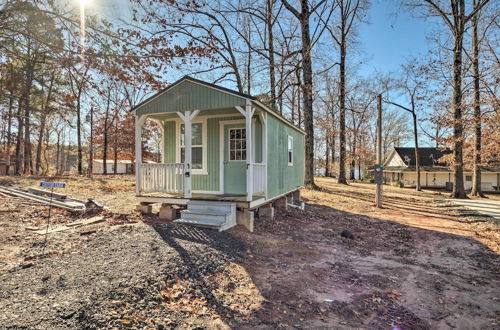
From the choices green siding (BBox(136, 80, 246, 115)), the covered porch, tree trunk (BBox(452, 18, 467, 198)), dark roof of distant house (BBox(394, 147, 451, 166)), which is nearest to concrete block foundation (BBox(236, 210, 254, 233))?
the covered porch

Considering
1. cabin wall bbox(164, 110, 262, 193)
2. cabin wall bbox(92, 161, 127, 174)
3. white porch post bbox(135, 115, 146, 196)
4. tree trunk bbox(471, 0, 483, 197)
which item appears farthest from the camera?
cabin wall bbox(92, 161, 127, 174)

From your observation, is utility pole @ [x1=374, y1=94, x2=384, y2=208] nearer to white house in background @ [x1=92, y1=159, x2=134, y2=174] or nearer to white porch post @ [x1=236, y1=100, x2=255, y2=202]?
white porch post @ [x1=236, y1=100, x2=255, y2=202]

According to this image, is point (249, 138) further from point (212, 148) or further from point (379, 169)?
point (379, 169)

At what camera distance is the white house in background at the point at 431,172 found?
3000 centimetres

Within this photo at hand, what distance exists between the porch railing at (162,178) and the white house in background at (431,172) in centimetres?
3109

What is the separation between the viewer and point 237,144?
7.88 meters

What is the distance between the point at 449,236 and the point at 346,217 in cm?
287

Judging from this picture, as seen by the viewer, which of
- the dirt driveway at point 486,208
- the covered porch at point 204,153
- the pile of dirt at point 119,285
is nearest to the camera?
the pile of dirt at point 119,285

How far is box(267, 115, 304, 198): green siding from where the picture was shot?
7855 mm

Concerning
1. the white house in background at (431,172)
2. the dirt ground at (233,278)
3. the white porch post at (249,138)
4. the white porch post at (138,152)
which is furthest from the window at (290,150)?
the white house in background at (431,172)

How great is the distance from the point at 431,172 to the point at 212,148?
31.7m

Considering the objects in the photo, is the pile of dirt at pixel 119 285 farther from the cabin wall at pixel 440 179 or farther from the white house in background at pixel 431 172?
the cabin wall at pixel 440 179

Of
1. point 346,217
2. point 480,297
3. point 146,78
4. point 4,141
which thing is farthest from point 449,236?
point 4,141

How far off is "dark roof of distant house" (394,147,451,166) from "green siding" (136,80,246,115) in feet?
109
